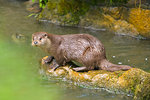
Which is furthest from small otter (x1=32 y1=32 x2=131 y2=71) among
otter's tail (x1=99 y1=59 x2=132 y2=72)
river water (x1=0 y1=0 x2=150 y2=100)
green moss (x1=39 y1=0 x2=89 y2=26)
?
green moss (x1=39 y1=0 x2=89 y2=26)

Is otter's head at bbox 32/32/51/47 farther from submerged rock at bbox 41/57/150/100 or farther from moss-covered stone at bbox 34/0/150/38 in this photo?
moss-covered stone at bbox 34/0/150/38

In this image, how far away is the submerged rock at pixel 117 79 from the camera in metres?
3.30

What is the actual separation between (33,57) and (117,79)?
7.44 feet

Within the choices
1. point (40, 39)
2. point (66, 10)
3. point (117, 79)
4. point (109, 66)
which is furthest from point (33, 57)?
point (66, 10)

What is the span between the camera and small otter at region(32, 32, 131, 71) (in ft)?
12.4

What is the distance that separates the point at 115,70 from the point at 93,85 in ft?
1.39

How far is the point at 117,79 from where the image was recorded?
3555 millimetres

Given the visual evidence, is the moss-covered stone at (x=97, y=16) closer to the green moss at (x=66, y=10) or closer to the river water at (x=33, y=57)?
the green moss at (x=66, y=10)

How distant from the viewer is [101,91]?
144 inches

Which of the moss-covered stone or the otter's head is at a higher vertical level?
the moss-covered stone

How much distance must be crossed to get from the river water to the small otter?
395mm

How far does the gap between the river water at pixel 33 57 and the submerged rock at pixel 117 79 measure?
0.10 meters

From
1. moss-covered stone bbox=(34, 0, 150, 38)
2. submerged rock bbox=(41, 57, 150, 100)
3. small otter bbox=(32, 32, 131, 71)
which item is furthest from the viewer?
moss-covered stone bbox=(34, 0, 150, 38)

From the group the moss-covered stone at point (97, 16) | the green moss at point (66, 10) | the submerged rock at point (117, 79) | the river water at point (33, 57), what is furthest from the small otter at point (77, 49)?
the green moss at point (66, 10)
